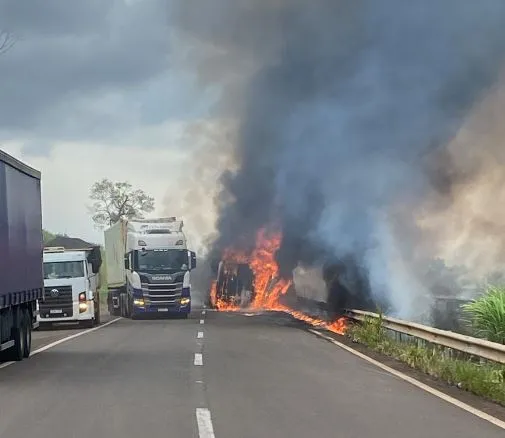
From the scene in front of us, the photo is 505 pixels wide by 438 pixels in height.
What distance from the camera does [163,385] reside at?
1188 centimetres

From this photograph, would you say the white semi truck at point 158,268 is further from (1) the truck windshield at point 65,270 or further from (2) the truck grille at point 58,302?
(2) the truck grille at point 58,302

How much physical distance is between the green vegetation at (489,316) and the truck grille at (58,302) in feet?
54.1

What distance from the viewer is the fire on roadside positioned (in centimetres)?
3919

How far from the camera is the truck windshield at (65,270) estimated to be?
2831 centimetres

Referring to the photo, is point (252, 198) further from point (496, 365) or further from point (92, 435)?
point (92, 435)

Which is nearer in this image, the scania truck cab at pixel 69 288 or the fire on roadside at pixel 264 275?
the scania truck cab at pixel 69 288

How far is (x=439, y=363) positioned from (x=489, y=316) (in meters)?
A: 1.45

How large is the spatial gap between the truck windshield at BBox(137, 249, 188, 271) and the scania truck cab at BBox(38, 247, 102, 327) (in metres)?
4.69

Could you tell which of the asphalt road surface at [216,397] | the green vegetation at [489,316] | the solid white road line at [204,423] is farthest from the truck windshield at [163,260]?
the solid white road line at [204,423]

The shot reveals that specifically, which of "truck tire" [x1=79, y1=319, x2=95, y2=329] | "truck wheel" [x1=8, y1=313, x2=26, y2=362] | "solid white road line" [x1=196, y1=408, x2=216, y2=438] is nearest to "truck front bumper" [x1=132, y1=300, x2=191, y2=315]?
"truck tire" [x1=79, y1=319, x2=95, y2=329]

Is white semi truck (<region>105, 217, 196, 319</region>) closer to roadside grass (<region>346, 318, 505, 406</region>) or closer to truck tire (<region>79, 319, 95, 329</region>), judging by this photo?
truck tire (<region>79, 319, 95, 329</region>)

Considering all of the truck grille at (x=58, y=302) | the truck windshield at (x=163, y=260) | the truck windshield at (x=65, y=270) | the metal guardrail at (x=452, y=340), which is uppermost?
the truck windshield at (x=163, y=260)

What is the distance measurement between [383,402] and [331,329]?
1484 cm

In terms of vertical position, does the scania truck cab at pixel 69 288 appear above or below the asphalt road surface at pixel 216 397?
above
